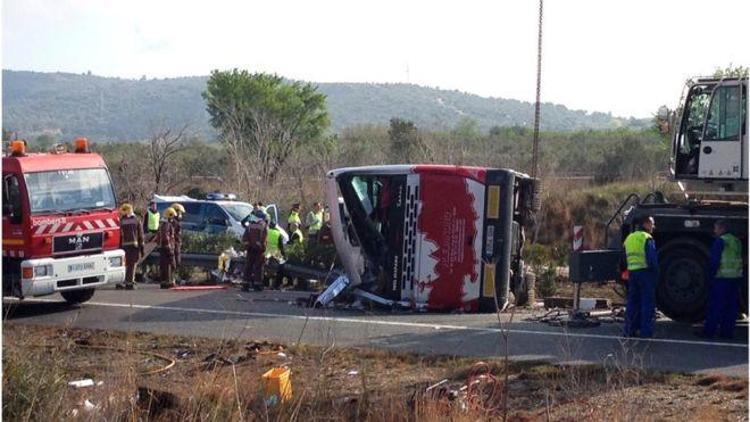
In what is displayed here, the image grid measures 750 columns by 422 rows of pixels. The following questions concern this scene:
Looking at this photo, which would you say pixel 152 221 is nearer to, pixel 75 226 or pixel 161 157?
pixel 75 226

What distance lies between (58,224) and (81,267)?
31.0 inches

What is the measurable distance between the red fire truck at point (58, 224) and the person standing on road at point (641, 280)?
7.98m

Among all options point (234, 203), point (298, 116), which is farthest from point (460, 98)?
point (234, 203)

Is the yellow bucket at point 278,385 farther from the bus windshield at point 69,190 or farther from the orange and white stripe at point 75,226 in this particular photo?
the bus windshield at point 69,190

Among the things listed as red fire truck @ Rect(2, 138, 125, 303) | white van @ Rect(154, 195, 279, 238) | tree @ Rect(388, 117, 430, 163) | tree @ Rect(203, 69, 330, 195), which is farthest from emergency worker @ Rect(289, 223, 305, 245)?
tree @ Rect(388, 117, 430, 163)

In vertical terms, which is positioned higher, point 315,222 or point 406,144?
point 406,144

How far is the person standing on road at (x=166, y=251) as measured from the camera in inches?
829

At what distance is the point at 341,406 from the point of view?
8.66 m

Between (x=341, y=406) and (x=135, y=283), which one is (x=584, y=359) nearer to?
(x=341, y=406)

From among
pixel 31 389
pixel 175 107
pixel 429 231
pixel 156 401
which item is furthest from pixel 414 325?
pixel 175 107

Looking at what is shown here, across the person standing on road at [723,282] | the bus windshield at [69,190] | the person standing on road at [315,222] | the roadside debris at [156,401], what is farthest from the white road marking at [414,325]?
the person standing on road at [315,222]

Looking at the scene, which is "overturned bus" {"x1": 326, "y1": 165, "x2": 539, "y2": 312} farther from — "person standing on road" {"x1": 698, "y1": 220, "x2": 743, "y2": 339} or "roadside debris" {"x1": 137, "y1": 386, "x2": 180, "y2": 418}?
"roadside debris" {"x1": 137, "y1": 386, "x2": 180, "y2": 418}

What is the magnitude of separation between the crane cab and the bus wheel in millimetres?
1190

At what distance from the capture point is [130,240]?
2042cm
